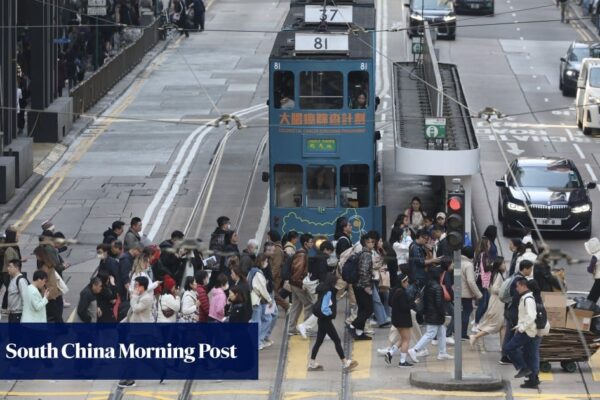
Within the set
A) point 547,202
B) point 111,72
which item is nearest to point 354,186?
point 547,202

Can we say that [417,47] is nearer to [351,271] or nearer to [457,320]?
[351,271]

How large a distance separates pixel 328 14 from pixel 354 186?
383 cm

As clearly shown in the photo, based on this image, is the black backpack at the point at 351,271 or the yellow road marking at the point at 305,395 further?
the black backpack at the point at 351,271

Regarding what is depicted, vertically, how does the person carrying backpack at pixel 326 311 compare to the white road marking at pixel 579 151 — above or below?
above

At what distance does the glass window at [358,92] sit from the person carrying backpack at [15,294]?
8.48 m

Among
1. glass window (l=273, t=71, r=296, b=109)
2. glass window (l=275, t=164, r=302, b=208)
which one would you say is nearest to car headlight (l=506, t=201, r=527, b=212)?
glass window (l=275, t=164, r=302, b=208)

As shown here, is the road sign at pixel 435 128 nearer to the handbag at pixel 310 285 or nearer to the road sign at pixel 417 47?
the handbag at pixel 310 285

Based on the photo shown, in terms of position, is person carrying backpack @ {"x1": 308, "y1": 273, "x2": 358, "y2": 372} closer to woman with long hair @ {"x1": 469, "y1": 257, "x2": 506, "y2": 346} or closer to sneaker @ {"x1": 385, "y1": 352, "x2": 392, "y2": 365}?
sneaker @ {"x1": 385, "y1": 352, "x2": 392, "y2": 365}

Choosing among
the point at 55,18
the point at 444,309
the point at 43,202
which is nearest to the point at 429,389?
the point at 444,309

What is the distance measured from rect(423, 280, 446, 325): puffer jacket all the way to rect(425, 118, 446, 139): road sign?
23.7 ft

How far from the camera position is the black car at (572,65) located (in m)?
49.5

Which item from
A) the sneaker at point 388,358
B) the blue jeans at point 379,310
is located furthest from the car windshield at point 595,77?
the sneaker at point 388,358

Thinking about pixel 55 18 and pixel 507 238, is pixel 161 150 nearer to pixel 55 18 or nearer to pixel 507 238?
pixel 55 18

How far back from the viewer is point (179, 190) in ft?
122
